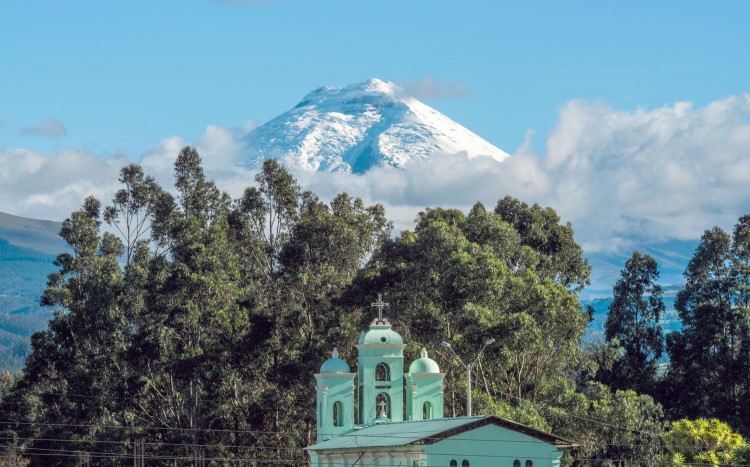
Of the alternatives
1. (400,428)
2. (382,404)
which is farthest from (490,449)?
(382,404)

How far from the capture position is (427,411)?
2926 inches

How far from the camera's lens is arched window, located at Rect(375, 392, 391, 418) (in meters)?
73.2

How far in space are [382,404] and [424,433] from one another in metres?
16.5

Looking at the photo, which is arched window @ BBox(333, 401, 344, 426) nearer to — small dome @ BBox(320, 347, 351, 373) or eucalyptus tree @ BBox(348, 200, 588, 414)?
small dome @ BBox(320, 347, 351, 373)

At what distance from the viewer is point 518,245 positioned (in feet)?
311

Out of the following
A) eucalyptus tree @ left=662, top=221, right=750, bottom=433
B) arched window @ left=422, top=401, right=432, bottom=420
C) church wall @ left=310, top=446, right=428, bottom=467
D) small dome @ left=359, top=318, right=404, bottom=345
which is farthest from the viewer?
eucalyptus tree @ left=662, top=221, right=750, bottom=433

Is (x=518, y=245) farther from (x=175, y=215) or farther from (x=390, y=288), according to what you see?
(x=175, y=215)

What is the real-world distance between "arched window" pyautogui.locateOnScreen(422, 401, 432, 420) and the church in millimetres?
49

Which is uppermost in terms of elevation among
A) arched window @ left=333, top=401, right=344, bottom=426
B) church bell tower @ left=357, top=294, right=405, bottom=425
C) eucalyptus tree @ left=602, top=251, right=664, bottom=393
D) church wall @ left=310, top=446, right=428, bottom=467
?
eucalyptus tree @ left=602, top=251, right=664, bottom=393

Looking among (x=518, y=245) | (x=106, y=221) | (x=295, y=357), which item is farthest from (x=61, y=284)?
(x=518, y=245)

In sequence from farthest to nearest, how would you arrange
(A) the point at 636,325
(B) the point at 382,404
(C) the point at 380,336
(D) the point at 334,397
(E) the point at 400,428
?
(A) the point at 636,325, (B) the point at 382,404, (C) the point at 380,336, (D) the point at 334,397, (E) the point at 400,428

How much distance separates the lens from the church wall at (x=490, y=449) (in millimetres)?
59453

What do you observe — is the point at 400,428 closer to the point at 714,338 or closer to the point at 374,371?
the point at 374,371

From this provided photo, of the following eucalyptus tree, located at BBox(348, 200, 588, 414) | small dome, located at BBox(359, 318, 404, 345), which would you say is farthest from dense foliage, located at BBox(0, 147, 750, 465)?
small dome, located at BBox(359, 318, 404, 345)
